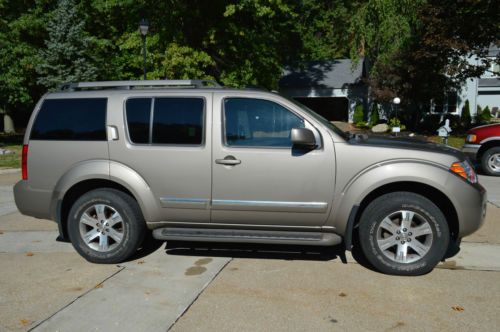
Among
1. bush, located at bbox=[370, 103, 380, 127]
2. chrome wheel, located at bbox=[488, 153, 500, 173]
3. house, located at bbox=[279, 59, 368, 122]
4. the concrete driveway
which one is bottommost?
the concrete driveway

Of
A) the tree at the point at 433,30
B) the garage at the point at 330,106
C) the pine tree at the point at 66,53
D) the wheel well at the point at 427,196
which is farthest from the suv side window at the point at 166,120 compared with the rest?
the garage at the point at 330,106

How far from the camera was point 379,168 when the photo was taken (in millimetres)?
4652

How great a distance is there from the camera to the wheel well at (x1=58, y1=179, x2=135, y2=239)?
5184mm

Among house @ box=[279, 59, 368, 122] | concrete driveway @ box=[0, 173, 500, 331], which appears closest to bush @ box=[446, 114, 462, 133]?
house @ box=[279, 59, 368, 122]

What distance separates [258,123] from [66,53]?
19918 mm

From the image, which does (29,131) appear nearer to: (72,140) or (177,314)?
(72,140)

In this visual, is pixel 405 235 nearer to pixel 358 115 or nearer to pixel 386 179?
pixel 386 179

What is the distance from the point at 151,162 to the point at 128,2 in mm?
19858

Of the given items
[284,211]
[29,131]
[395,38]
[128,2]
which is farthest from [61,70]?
[284,211]

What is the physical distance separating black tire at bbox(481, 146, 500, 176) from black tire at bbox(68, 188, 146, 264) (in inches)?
371

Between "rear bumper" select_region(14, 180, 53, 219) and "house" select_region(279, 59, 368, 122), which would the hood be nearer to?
"rear bumper" select_region(14, 180, 53, 219)

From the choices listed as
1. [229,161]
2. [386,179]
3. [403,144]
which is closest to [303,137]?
[229,161]

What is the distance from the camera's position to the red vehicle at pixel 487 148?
11.5 metres

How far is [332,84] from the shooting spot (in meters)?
37.4
